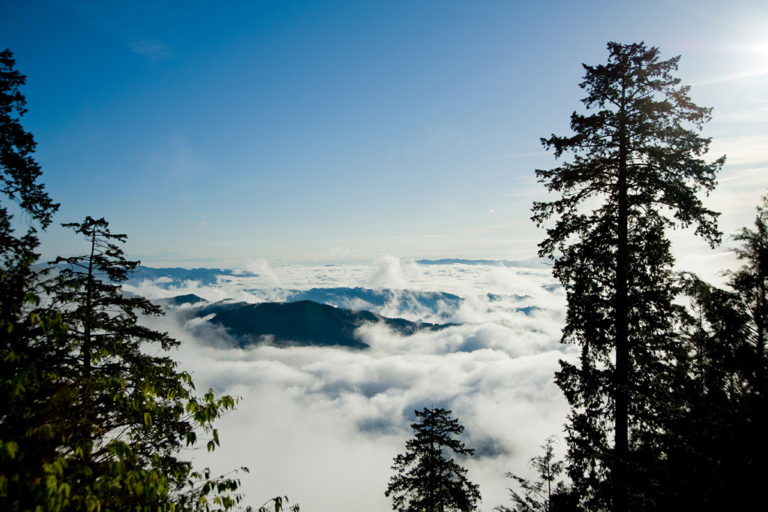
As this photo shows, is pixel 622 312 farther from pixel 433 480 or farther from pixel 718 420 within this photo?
pixel 433 480

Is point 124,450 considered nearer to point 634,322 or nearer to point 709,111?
point 634,322

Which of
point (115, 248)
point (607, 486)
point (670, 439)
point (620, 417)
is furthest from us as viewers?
point (115, 248)

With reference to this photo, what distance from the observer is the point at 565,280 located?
10469 mm

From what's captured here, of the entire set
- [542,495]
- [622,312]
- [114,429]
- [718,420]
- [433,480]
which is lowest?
[542,495]

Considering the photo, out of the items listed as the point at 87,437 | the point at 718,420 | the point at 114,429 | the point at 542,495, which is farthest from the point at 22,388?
the point at 542,495

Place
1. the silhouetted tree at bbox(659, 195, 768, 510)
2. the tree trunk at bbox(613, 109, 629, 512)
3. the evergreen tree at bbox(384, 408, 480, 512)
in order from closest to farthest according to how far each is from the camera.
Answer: the silhouetted tree at bbox(659, 195, 768, 510)
the tree trunk at bbox(613, 109, 629, 512)
the evergreen tree at bbox(384, 408, 480, 512)

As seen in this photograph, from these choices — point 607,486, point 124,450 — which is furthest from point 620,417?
point 124,450

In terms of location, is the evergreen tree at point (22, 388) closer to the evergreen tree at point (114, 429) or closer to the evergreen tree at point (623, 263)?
the evergreen tree at point (114, 429)

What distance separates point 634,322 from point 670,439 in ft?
11.5

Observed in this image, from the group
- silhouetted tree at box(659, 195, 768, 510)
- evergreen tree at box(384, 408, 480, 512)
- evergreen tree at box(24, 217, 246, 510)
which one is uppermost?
evergreen tree at box(24, 217, 246, 510)

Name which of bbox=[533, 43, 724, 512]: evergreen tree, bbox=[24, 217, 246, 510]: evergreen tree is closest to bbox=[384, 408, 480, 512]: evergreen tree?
bbox=[533, 43, 724, 512]: evergreen tree

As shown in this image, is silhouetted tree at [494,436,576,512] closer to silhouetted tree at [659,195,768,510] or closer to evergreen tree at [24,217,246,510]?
silhouetted tree at [659,195,768,510]

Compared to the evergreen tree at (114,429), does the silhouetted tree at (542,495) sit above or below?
below

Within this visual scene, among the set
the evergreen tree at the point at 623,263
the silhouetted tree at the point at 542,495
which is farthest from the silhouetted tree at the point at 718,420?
the silhouetted tree at the point at 542,495
